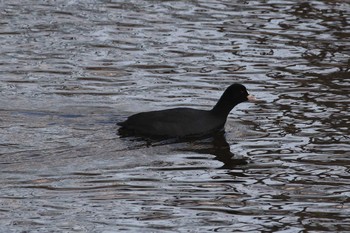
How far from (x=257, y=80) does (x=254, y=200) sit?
18.9ft

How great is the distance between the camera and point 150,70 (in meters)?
16.7

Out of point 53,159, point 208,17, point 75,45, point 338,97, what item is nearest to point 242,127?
point 338,97

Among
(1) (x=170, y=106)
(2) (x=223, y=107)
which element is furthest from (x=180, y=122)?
(1) (x=170, y=106)

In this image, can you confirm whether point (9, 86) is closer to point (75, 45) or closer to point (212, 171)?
point (75, 45)

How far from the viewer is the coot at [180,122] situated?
1342 cm

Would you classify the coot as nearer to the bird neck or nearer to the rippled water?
the bird neck

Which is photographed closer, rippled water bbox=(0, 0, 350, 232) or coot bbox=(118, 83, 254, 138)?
rippled water bbox=(0, 0, 350, 232)

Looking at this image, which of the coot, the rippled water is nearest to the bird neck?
the coot

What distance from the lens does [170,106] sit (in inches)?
584

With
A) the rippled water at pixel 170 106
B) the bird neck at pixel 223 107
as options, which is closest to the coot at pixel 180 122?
the bird neck at pixel 223 107

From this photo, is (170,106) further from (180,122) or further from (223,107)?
(180,122)

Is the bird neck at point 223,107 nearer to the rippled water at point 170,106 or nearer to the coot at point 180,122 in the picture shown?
the coot at point 180,122

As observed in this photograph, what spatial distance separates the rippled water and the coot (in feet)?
0.66

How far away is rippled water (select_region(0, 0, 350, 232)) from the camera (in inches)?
404
